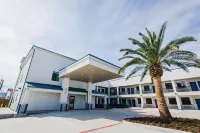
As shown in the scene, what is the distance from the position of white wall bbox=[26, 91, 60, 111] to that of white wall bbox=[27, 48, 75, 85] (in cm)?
202

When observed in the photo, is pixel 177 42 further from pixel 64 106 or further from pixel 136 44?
pixel 64 106

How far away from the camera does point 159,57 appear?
11.6m

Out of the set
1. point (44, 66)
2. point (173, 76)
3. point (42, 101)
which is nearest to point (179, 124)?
point (42, 101)

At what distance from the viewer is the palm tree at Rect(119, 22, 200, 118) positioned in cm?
1041

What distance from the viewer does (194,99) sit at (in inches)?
934

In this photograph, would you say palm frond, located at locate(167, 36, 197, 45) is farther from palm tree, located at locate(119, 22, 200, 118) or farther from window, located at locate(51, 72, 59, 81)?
window, located at locate(51, 72, 59, 81)

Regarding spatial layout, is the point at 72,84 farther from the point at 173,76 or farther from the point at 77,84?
the point at 173,76

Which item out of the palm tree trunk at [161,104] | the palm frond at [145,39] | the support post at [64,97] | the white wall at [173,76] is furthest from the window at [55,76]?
the white wall at [173,76]

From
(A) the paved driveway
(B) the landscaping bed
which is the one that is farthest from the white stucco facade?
(B) the landscaping bed

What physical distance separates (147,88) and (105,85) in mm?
12982

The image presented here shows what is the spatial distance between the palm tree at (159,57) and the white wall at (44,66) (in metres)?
13.2

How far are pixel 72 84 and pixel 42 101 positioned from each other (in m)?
6.46

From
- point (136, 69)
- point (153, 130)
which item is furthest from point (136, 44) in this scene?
point (153, 130)

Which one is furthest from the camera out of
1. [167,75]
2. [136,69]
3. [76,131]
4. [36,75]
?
[167,75]
